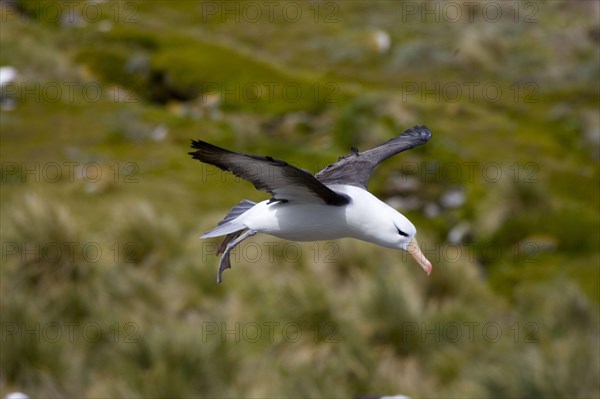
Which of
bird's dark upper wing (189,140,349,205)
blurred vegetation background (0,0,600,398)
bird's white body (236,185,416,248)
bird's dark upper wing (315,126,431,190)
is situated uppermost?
bird's dark upper wing (189,140,349,205)

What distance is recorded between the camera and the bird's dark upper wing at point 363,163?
3.12m

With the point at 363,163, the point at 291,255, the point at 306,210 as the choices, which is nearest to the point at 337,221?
the point at 306,210

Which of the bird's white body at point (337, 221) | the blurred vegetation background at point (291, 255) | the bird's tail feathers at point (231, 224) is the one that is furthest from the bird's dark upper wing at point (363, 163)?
the blurred vegetation background at point (291, 255)

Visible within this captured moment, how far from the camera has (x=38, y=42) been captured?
19.3m

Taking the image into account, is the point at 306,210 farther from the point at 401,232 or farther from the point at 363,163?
the point at 363,163

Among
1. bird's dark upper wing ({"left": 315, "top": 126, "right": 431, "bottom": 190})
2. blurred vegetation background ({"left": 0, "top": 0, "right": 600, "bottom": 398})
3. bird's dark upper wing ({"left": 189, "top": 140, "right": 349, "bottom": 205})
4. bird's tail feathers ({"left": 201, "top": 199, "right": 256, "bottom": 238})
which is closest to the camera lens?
bird's dark upper wing ({"left": 189, "top": 140, "right": 349, "bottom": 205})

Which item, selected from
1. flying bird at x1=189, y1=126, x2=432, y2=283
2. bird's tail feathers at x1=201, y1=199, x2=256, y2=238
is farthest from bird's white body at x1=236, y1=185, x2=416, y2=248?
bird's tail feathers at x1=201, y1=199, x2=256, y2=238

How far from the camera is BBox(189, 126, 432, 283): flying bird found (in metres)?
2.34

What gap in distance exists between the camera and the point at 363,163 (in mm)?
3379

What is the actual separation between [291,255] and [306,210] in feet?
24.3

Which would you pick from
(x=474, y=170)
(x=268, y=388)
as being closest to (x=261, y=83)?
(x=474, y=170)

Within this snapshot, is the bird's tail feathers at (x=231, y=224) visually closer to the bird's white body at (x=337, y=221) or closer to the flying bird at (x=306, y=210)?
the flying bird at (x=306, y=210)

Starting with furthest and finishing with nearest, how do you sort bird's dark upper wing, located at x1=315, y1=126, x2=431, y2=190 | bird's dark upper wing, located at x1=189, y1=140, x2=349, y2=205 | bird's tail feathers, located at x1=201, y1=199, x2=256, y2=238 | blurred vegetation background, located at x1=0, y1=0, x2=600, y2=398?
1. blurred vegetation background, located at x1=0, y1=0, x2=600, y2=398
2. bird's dark upper wing, located at x1=315, y1=126, x2=431, y2=190
3. bird's tail feathers, located at x1=201, y1=199, x2=256, y2=238
4. bird's dark upper wing, located at x1=189, y1=140, x2=349, y2=205

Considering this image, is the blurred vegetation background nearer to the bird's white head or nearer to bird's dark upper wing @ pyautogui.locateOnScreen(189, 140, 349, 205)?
bird's dark upper wing @ pyautogui.locateOnScreen(189, 140, 349, 205)
